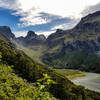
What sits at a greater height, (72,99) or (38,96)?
(38,96)

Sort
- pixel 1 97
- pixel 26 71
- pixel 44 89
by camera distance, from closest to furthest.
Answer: pixel 44 89
pixel 1 97
pixel 26 71

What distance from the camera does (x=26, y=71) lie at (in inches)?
1843

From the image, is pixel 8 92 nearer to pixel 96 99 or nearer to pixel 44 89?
pixel 44 89

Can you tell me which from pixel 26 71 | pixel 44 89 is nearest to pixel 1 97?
pixel 44 89

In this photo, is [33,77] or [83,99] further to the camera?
[83,99]

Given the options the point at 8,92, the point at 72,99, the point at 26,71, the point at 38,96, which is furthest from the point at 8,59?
the point at 38,96

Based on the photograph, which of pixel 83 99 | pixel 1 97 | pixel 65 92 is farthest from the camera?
pixel 83 99

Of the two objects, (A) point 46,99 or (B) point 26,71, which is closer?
(A) point 46,99

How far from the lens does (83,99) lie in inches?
2248

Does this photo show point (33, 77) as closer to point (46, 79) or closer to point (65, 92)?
point (65, 92)

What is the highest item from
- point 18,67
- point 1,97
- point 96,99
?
point 1,97

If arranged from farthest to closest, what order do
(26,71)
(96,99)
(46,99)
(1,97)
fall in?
(96,99)
(26,71)
(1,97)
(46,99)

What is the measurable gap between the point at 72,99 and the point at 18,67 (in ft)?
71.3

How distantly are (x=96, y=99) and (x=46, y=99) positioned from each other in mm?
67999
